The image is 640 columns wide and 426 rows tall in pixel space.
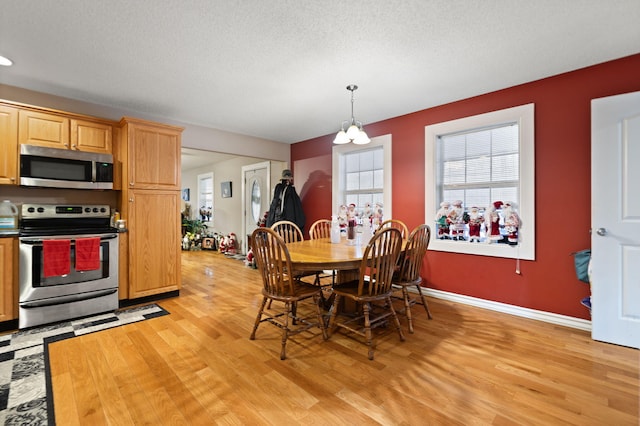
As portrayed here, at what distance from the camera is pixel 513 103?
2930 mm

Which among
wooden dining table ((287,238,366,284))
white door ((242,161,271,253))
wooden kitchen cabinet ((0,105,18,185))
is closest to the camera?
wooden dining table ((287,238,366,284))

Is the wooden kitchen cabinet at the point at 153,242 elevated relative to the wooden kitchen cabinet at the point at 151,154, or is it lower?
lower

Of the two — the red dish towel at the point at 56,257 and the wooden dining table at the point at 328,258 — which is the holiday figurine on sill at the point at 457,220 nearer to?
the wooden dining table at the point at 328,258

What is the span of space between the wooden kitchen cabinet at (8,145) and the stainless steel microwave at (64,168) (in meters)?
0.07

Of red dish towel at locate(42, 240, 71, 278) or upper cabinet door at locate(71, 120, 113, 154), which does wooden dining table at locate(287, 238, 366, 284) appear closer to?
red dish towel at locate(42, 240, 71, 278)

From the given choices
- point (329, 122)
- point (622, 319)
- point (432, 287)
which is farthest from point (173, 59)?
point (622, 319)

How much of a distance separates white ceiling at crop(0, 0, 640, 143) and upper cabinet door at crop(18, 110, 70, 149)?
320mm

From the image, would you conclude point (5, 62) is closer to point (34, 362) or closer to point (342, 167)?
point (34, 362)

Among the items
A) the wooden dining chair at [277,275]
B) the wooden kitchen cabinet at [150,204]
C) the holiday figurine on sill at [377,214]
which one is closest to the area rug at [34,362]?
the wooden kitchen cabinet at [150,204]

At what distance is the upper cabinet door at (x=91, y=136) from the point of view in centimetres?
299

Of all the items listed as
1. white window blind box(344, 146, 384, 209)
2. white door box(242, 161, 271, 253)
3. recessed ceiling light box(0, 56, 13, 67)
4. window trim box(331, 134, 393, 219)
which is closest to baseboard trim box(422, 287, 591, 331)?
Answer: window trim box(331, 134, 393, 219)

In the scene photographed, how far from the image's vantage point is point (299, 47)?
221cm

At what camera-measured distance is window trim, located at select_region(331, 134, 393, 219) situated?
12.8 ft

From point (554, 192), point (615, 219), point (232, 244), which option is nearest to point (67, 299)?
point (232, 244)
